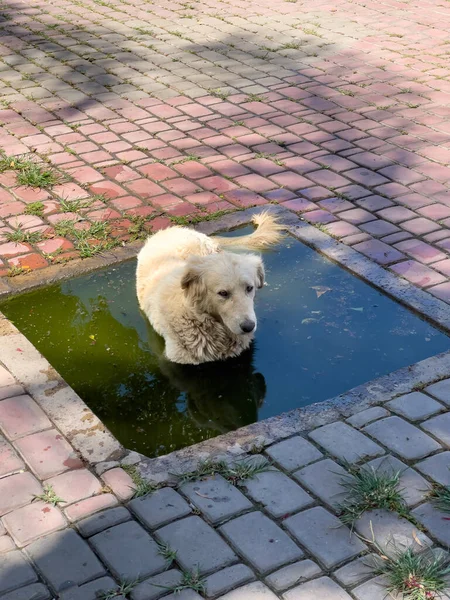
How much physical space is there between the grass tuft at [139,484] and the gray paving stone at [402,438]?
1.07m

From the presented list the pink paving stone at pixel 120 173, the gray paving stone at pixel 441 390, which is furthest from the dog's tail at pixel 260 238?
the gray paving stone at pixel 441 390

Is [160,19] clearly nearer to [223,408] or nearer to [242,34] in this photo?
[242,34]

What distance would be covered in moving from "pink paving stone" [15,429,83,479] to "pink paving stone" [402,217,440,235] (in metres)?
3.03

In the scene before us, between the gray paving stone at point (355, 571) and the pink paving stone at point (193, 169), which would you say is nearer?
the gray paving stone at point (355, 571)

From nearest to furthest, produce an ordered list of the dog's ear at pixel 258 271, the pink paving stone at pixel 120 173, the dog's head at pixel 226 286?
the dog's head at pixel 226 286 < the dog's ear at pixel 258 271 < the pink paving stone at pixel 120 173

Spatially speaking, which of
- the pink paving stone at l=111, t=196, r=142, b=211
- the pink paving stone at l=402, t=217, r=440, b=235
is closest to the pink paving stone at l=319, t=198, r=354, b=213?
the pink paving stone at l=402, t=217, r=440, b=235

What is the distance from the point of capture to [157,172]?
6.34 metres

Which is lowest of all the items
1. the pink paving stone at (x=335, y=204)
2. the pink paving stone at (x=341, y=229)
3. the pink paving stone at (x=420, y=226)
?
the pink paving stone at (x=341, y=229)

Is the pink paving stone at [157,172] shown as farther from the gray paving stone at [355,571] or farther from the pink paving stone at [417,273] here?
the gray paving stone at [355,571]

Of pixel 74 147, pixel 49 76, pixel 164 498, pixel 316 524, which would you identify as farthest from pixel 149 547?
pixel 49 76

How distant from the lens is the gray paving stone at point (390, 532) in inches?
120

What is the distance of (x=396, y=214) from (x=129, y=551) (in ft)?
11.6

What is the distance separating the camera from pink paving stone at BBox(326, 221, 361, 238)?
546cm

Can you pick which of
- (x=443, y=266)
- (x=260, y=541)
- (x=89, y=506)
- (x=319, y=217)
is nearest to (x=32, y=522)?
(x=89, y=506)
